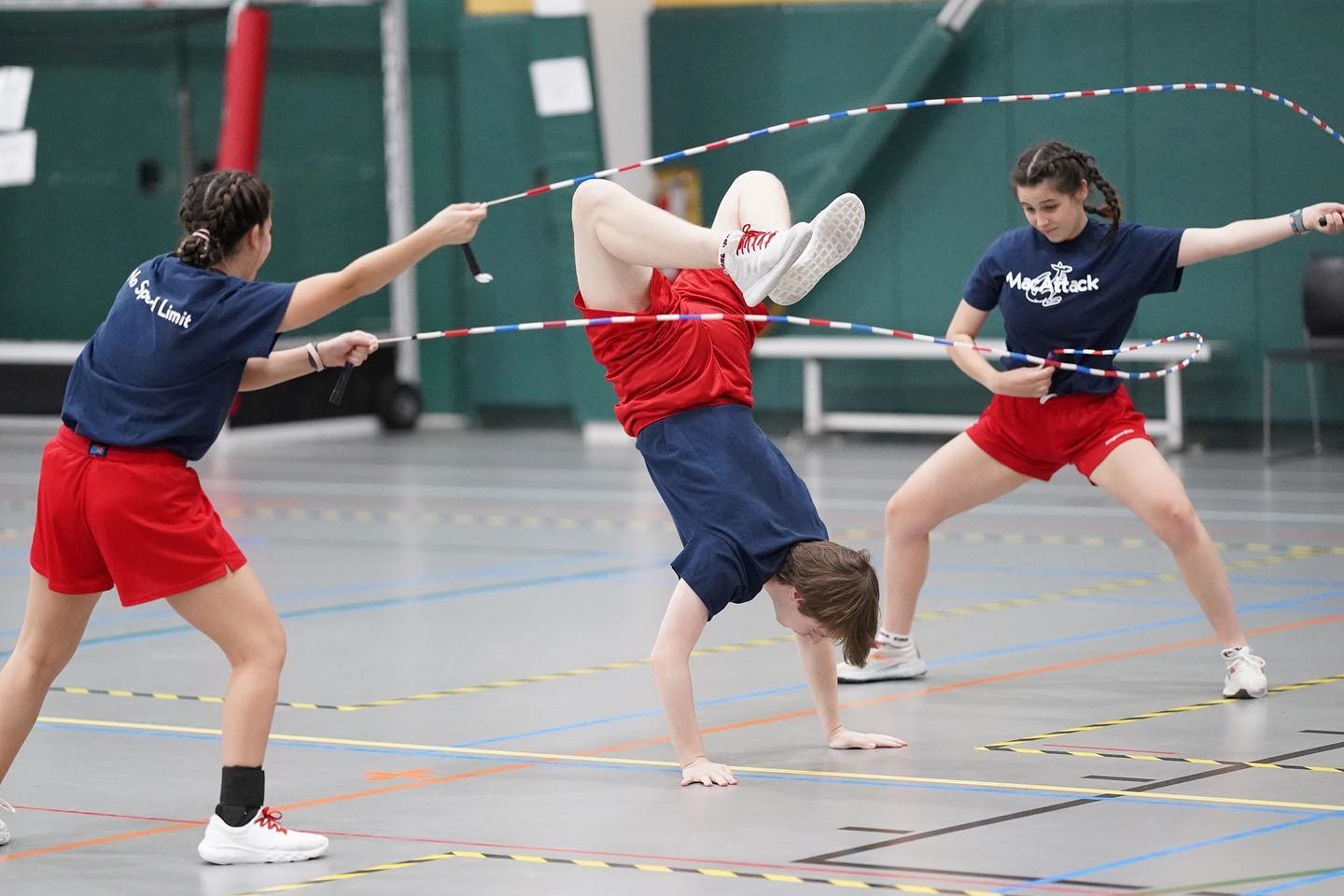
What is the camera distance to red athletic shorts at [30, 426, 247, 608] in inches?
222

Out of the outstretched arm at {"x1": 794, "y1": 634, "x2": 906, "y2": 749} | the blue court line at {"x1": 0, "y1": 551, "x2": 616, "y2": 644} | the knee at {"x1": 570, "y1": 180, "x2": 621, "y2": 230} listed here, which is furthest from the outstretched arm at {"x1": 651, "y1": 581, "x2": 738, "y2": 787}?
the blue court line at {"x1": 0, "y1": 551, "x2": 616, "y2": 644}

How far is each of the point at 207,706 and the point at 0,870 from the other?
2.25 m

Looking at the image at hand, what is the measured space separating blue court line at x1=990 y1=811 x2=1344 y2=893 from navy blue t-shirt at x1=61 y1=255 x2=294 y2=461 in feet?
7.73

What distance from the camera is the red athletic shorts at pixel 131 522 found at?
18.5 feet

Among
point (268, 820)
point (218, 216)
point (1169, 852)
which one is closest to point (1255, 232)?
point (1169, 852)

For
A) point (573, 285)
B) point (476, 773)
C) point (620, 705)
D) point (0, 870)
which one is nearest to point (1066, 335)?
point (620, 705)

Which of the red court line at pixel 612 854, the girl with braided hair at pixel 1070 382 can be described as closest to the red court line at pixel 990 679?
the girl with braided hair at pixel 1070 382

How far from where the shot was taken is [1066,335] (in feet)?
25.7

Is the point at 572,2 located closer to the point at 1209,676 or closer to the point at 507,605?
the point at 507,605

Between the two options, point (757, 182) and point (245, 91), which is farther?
point (245, 91)

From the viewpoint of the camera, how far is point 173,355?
220 inches

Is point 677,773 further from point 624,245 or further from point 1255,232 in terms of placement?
point 1255,232

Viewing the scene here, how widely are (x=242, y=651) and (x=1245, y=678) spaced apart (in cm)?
361

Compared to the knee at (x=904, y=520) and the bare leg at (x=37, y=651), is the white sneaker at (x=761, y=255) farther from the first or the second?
the bare leg at (x=37, y=651)
